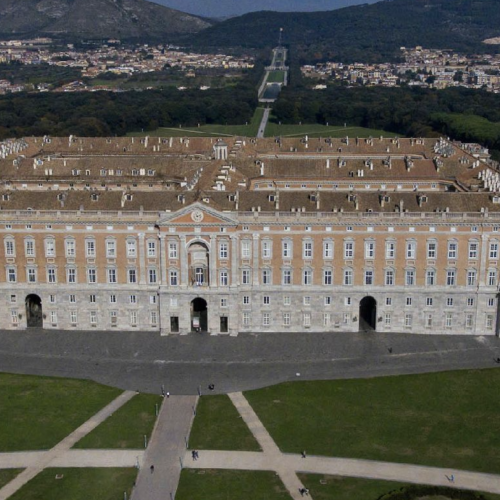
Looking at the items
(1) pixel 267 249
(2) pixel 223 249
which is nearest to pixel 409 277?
(1) pixel 267 249

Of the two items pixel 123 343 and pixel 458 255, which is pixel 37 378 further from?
pixel 458 255

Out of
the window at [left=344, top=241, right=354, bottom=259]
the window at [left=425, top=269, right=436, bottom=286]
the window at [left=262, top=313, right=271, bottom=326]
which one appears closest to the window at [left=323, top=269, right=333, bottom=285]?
the window at [left=344, top=241, right=354, bottom=259]

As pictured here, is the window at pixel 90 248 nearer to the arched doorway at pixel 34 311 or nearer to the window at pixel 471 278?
the arched doorway at pixel 34 311

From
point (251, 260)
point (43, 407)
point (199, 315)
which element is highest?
point (251, 260)

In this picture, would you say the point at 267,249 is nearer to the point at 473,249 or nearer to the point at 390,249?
the point at 390,249

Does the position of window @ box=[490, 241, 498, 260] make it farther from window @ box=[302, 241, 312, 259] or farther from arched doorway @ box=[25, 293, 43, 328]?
arched doorway @ box=[25, 293, 43, 328]

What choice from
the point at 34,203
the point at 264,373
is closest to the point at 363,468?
the point at 264,373
